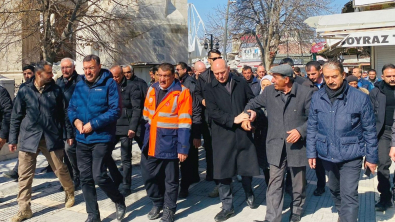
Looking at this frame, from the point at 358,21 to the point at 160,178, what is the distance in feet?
31.8

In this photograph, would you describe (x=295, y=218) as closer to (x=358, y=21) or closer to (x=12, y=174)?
(x=12, y=174)

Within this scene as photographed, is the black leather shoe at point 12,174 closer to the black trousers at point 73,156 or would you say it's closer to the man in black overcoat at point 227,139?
the black trousers at point 73,156

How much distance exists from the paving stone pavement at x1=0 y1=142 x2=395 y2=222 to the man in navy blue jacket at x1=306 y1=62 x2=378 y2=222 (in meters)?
0.91

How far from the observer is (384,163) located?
4633 mm

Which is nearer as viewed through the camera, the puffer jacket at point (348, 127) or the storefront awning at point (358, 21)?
the puffer jacket at point (348, 127)

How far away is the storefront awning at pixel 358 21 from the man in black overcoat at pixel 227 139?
330 inches

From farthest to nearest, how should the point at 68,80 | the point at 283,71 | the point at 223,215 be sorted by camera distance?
the point at 68,80
the point at 223,215
the point at 283,71

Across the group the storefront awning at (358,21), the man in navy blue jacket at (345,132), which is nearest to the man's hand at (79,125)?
the man in navy blue jacket at (345,132)

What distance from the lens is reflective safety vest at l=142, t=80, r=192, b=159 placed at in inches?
170

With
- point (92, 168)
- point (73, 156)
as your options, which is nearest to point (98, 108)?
point (92, 168)

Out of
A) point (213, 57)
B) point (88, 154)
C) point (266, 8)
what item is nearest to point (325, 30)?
point (213, 57)

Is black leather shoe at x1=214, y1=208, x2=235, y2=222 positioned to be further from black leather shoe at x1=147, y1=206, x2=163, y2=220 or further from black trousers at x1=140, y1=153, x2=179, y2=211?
black leather shoe at x1=147, y1=206, x2=163, y2=220

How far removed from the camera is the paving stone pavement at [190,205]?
455cm

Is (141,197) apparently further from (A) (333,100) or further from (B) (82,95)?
(A) (333,100)
